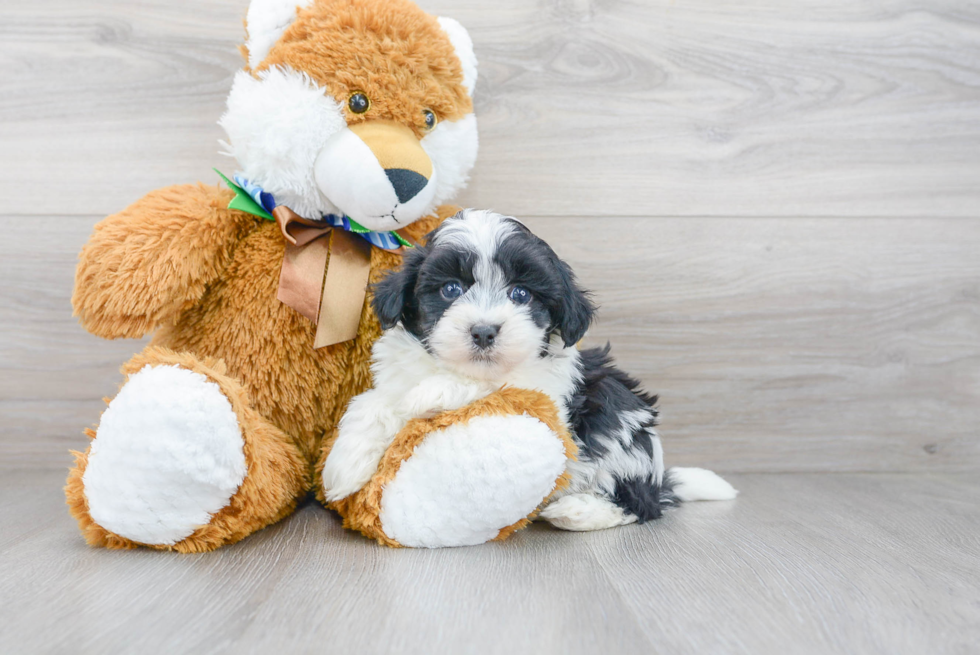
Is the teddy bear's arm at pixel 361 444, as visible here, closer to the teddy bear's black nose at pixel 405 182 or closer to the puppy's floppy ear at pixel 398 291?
the puppy's floppy ear at pixel 398 291

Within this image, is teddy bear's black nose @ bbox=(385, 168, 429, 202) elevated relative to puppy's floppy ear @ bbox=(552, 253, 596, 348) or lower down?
elevated

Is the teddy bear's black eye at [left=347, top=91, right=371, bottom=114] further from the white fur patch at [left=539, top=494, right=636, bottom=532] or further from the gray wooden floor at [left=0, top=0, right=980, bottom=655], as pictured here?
the white fur patch at [left=539, top=494, right=636, bottom=532]

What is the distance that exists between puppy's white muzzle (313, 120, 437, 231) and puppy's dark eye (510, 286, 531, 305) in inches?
9.3

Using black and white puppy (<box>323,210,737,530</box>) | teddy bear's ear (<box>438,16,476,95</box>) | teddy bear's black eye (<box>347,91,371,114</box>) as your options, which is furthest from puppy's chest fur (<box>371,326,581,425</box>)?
teddy bear's ear (<box>438,16,476,95</box>)

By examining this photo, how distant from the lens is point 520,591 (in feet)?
2.89

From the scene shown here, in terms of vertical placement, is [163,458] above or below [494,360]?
below

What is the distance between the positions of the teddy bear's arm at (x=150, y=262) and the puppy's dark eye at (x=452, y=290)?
1.37 ft

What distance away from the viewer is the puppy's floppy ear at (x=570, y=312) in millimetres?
1057

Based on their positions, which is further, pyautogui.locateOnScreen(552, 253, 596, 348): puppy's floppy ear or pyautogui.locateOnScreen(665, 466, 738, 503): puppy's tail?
pyautogui.locateOnScreen(665, 466, 738, 503): puppy's tail

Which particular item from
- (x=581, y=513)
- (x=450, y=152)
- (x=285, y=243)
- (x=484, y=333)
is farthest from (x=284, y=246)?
(x=581, y=513)

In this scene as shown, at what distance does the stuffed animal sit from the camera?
1017 mm

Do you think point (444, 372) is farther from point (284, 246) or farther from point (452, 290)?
point (284, 246)

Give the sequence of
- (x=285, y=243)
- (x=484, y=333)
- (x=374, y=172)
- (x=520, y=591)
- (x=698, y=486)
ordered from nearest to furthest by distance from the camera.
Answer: (x=520, y=591) < (x=484, y=333) < (x=374, y=172) < (x=285, y=243) < (x=698, y=486)

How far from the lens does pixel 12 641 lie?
29.0 inches
